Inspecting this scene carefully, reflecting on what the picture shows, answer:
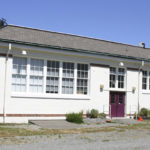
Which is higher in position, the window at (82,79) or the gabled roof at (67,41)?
the gabled roof at (67,41)

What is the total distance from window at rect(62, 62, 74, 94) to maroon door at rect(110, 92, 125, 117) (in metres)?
3.37

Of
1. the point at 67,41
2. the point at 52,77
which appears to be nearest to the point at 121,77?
the point at 67,41

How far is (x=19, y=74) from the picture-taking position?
625 inches

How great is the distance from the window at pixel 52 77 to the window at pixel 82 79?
1532mm

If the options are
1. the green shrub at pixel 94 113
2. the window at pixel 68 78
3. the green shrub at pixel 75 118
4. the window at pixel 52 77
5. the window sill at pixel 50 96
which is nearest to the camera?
the window sill at pixel 50 96

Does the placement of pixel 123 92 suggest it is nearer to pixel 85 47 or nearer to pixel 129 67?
pixel 129 67

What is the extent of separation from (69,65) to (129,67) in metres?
4.93

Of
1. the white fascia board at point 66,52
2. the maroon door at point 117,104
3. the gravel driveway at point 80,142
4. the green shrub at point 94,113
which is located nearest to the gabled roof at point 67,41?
the white fascia board at point 66,52

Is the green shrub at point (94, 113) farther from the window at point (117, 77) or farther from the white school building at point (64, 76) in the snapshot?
the window at point (117, 77)

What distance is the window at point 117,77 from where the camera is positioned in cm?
1948

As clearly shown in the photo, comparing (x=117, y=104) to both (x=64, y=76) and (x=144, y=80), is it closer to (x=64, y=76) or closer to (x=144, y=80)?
(x=144, y=80)

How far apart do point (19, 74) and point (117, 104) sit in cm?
736

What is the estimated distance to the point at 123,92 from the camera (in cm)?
1988

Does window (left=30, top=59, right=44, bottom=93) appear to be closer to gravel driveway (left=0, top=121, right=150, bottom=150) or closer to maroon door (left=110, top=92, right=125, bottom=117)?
maroon door (left=110, top=92, right=125, bottom=117)
